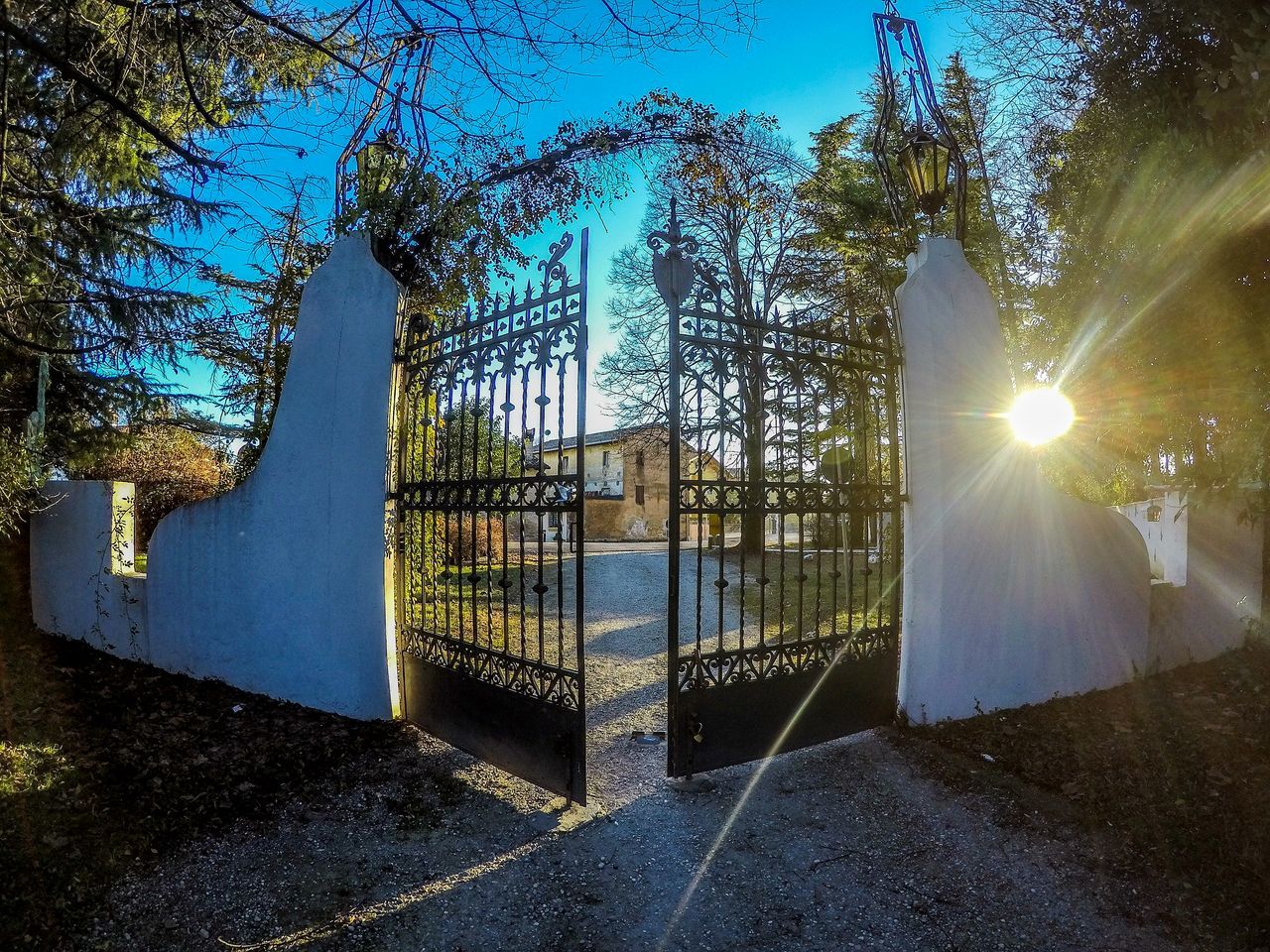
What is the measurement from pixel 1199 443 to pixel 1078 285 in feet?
4.78

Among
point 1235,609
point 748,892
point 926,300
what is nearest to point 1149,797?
point 748,892

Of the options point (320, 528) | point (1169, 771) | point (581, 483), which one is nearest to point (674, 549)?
point (581, 483)

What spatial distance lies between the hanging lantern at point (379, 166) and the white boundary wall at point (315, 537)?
43cm

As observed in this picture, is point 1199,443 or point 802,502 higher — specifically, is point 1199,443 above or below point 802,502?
above

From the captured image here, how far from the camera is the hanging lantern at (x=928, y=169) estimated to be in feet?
15.9

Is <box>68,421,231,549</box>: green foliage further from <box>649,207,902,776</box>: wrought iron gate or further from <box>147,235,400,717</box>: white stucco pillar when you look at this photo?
<box>649,207,902,776</box>: wrought iron gate

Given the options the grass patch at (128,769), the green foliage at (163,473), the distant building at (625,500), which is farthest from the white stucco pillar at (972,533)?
the distant building at (625,500)

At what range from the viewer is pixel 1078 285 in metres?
5.36

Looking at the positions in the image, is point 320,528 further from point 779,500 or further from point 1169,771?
point 1169,771

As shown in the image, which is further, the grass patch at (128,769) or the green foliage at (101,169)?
the green foliage at (101,169)

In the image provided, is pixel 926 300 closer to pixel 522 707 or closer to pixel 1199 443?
pixel 1199 443

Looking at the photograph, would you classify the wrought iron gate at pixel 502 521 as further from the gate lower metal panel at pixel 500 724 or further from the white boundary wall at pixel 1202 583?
the white boundary wall at pixel 1202 583

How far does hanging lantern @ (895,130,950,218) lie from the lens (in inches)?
191

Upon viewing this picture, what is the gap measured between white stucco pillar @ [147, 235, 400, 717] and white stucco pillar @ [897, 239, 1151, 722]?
367cm
